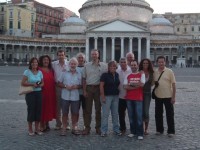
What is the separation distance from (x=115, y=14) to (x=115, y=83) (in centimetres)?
8092

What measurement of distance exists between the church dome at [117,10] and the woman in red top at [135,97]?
260 feet

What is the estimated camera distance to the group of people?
8898 mm

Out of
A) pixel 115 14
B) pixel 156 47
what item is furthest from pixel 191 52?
pixel 115 14

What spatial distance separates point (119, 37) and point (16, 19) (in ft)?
78.1

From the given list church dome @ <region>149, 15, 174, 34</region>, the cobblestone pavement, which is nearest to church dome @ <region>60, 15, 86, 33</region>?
church dome @ <region>149, 15, 174, 34</region>

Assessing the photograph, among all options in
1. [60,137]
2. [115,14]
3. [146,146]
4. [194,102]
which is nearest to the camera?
[146,146]

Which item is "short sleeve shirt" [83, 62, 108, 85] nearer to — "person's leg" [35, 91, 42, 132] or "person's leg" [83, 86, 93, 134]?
"person's leg" [83, 86, 93, 134]

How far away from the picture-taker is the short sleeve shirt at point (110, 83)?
29.1 feet

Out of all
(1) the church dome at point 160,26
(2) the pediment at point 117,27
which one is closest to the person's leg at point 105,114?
(2) the pediment at point 117,27

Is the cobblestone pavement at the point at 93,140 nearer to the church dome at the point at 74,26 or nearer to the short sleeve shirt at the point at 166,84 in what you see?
the short sleeve shirt at the point at 166,84

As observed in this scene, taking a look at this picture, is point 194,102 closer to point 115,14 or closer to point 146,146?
point 146,146

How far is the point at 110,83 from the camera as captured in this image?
8.89 metres

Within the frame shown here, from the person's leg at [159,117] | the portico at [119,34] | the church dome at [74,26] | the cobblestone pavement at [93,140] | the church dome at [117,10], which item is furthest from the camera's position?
the church dome at [74,26]

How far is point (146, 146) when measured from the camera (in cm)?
788
